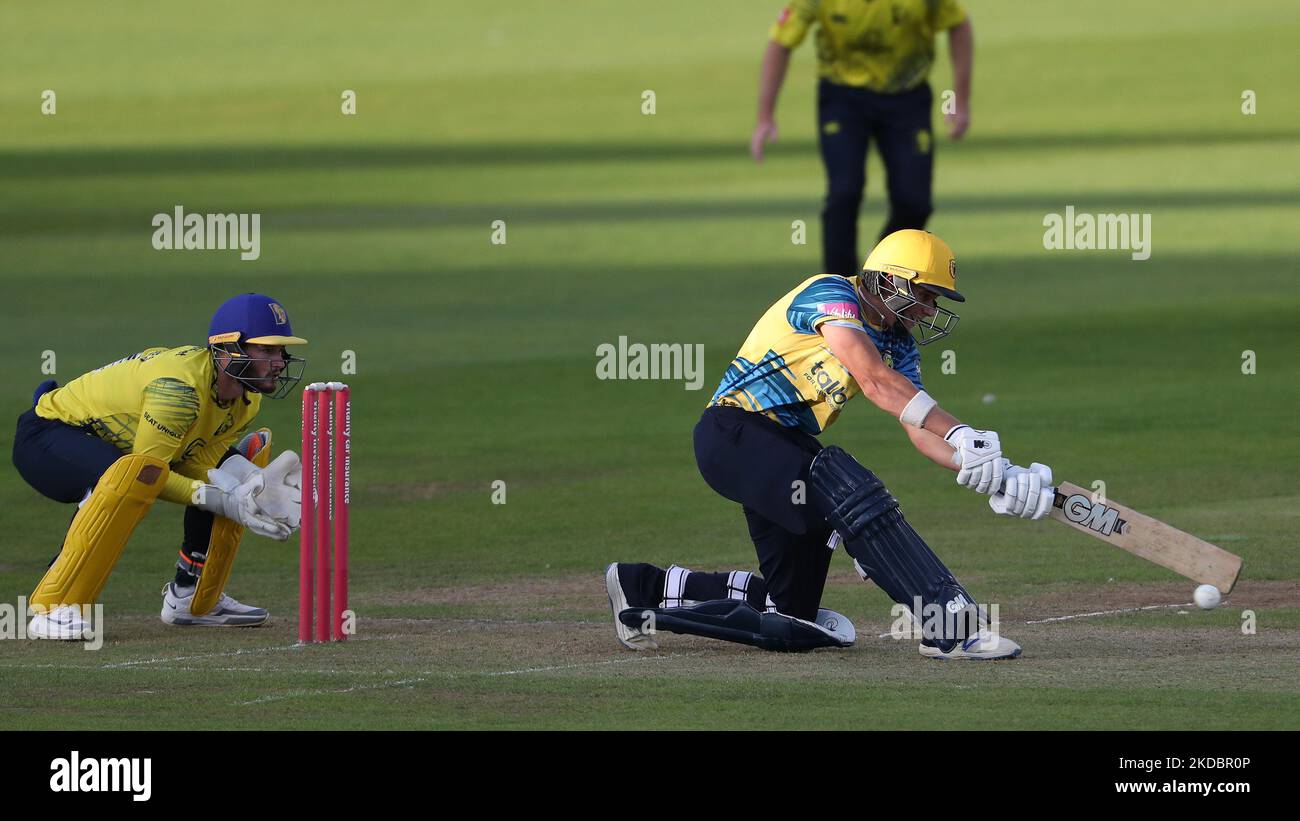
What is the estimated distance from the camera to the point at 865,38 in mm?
17469

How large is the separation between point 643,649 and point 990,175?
34.5 m

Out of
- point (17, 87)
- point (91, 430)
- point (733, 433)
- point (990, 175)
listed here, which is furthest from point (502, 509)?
point (17, 87)

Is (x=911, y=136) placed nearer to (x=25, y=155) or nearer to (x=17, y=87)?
(x=25, y=155)

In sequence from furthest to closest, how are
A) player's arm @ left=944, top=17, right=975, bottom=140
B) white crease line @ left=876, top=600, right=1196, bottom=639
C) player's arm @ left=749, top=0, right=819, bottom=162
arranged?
player's arm @ left=944, top=17, right=975, bottom=140 → player's arm @ left=749, top=0, right=819, bottom=162 → white crease line @ left=876, top=600, right=1196, bottom=639

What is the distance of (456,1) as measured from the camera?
253 feet

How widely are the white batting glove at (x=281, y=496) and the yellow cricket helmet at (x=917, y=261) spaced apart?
8.66 feet

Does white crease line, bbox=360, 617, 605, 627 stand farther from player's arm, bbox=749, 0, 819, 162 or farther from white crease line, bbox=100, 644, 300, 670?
player's arm, bbox=749, 0, 819, 162

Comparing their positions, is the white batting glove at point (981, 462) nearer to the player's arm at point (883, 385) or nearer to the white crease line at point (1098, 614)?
the player's arm at point (883, 385)

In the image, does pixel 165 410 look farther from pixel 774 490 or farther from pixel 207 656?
pixel 774 490

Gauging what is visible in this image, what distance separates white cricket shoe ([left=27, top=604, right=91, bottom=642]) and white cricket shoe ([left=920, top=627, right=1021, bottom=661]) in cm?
363

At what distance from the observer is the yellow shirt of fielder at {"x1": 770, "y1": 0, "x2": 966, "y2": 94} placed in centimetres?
1741

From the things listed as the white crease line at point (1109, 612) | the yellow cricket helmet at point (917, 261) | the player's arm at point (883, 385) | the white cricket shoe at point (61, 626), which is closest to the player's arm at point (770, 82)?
the white crease line at point (1109, 612)

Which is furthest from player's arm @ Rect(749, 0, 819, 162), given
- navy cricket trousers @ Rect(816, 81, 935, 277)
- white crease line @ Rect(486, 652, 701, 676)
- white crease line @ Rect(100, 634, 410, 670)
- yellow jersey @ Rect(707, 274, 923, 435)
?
white crease line @ Rect(486, 652, 701, 676)

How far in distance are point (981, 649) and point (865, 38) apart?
897cm
